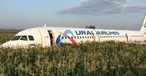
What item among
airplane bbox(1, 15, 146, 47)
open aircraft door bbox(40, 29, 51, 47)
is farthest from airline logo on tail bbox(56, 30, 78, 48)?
open aircraft door bbox(40, 29, 51, 47)

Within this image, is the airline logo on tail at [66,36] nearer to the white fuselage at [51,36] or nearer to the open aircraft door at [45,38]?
the white fuselage at [51,36]

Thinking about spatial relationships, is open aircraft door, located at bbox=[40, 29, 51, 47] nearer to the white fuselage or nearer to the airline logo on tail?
the white fuselage

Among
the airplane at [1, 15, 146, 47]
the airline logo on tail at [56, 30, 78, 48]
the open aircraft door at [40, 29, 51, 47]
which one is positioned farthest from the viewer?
the airline logo on tail at [56, 30, 78, 48]

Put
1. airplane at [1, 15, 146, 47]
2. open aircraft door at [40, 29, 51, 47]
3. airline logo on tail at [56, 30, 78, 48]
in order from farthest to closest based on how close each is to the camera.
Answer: airline logo on tail at [56, 30, 78, 48] < open aircraft door at [40, 29, 51, 47] < airplane at [1, 15, 146, 47]

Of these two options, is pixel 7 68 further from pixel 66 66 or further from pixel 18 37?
pixel 18 37

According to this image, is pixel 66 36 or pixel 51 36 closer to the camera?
pixel 51 36

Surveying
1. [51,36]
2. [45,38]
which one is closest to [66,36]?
[51,36]

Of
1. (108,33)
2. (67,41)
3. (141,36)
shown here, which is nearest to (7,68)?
(67,41)

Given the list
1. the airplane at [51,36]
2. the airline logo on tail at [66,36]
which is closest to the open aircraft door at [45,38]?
the airplane at [51,36]

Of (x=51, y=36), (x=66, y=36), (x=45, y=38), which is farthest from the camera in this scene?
(x=66, y=36)

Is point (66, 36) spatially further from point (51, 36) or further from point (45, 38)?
point (45, 38)

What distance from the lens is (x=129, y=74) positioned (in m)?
14.0

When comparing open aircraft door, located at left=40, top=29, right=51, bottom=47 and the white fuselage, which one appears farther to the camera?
open aircraft door, located at left=40, top=29, right=51, bottom=47

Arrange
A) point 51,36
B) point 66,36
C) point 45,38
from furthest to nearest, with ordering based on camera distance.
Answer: point 66,36
point 51,36
point 45,38
